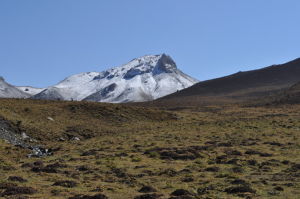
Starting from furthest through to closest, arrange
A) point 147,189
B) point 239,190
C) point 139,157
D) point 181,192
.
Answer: point 139,157 → point 147,189 → point 239,190 → point 181,192

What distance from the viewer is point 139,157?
3362 cm

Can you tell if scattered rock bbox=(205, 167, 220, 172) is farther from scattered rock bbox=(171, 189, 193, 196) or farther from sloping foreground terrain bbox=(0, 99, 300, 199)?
scattered rock bbox=(171, 189, 193, 196)

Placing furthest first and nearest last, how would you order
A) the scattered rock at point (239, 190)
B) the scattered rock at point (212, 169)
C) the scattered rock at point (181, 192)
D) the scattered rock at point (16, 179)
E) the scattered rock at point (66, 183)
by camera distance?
the scattered rock at point (212, 169) → the scattered rock at point (16, 179) → the scattered rock at point (66, 183) → the scattered rock at point (239, 190) → the scattered rock at point (181, 192)

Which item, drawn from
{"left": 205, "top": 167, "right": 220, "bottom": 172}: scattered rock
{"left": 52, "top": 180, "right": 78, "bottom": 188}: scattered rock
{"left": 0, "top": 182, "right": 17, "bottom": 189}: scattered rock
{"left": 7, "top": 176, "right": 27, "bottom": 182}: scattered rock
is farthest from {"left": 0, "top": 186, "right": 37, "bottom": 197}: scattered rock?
{"left": 205, "top": 167, "right": 220, "bottom": 172}: scattered rock

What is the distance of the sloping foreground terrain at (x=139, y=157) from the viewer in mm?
21375

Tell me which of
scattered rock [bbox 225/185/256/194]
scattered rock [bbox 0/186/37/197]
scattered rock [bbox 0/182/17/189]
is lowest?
scattered rock [bbox 225/185/256/194]

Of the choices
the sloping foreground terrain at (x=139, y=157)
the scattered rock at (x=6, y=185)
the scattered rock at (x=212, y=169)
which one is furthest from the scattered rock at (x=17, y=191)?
the scattered rock at (x=212, y=169)

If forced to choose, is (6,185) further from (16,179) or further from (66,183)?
(66,183)

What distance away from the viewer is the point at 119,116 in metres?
63.2

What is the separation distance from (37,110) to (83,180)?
1352 inches

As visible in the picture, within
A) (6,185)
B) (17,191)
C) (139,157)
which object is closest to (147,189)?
(17,191)

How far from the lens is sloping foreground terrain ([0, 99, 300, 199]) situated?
70.1ft

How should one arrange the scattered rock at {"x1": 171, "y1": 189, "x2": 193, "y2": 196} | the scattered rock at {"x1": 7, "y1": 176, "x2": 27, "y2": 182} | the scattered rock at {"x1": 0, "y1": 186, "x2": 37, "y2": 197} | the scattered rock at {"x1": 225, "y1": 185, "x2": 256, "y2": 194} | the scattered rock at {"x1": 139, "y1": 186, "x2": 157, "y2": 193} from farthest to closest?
the scattered rock at {"x1": 7, "y1": 176, "x2": 27, "y2": 182} → the scattered rock at {"x1": 139, "y1": 186, "x2": 157, "y2": 193} → the scattered rock at {"x1": 225, "y1": 185, "x2": 256, "y2": 194} → the scattered rock at {"x1": 171, "y1": 189, "x2": 193, "y2": 196} → the scattered rock at {"x1": 0, "y1": 186, "x2": 37, "y2": 197}

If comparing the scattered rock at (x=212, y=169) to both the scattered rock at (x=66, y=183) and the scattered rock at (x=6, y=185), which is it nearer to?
the scattered rock at (x=66, y=183)
